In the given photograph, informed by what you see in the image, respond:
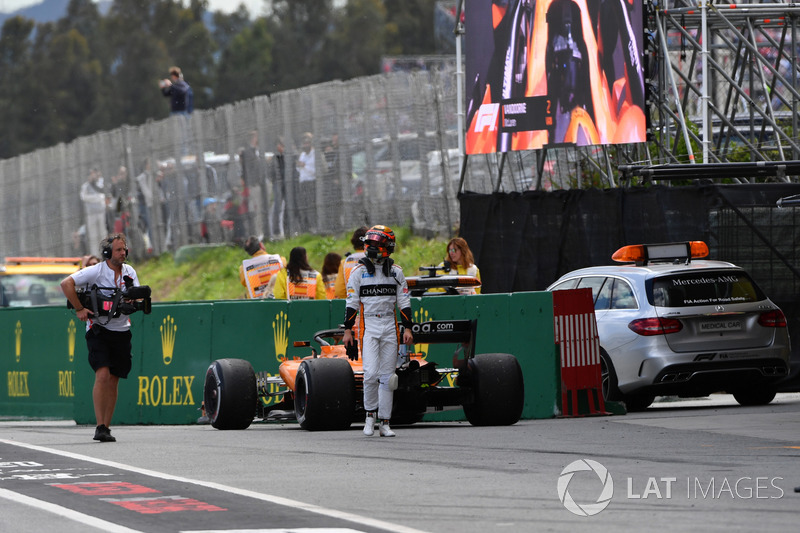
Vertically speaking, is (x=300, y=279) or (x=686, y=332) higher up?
(x=300, y=279)

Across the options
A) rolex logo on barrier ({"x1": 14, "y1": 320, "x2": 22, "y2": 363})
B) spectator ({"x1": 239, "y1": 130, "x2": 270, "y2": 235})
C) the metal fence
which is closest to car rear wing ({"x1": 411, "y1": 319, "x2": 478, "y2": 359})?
rolex logo on barrier ({"x1": 14, "y1": 320, "x2": 22, "y2": 363})

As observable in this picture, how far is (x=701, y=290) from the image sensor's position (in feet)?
54.0

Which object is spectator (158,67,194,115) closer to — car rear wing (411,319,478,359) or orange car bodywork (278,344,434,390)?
orange car bodywork (278,344,434,390)

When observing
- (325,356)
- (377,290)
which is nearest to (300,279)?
(325,356)

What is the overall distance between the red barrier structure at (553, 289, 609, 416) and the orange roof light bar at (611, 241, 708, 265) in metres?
1.15

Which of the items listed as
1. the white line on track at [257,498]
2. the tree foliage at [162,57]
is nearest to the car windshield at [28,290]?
the white line on track at [257,498]

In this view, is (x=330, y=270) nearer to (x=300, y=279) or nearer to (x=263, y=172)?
(x=300, y=279)

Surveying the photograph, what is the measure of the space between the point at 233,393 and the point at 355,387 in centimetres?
130

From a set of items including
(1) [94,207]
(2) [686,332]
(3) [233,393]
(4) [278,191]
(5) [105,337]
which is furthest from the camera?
(1) [94,207]

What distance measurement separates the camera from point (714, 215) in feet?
61.7

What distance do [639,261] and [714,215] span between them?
2.02m

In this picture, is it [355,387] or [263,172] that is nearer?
[355,387]

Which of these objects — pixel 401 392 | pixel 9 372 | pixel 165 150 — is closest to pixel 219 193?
pixel 165 150

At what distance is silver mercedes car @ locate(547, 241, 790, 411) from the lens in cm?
1620
